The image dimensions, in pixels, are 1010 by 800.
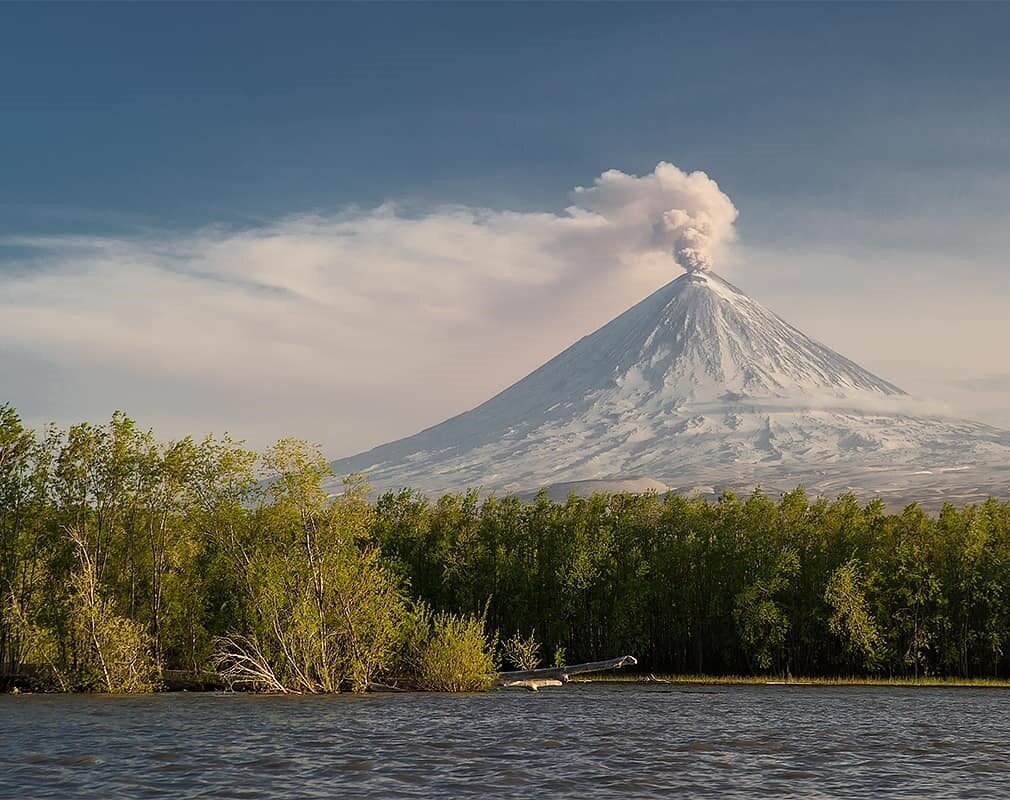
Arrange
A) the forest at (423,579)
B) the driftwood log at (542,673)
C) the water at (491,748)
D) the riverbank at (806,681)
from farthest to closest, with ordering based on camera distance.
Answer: the riverbank at (806,681), the driftwood log at (542,673), the forest at (423,579), the water at (491,748)

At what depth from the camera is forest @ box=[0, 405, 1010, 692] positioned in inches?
2020

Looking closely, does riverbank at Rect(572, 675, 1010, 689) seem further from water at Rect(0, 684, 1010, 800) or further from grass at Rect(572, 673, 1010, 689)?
water at Rect(0, 684, 1010, 800)

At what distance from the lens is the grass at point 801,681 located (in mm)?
66500

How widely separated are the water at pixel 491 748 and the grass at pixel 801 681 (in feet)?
53.8

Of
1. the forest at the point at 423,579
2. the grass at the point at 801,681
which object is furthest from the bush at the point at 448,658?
the grass at the point at 801,681

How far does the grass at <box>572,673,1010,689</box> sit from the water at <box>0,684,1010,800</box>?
1639 centimetres

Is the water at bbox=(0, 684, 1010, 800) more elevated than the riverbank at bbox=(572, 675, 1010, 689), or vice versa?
the water at bbox=(0, 684, 1010, 800)

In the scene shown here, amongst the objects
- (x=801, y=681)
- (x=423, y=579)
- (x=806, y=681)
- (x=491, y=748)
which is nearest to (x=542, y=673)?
(x=801, y=681)

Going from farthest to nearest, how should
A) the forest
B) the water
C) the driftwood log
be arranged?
the driftwood log
the forest
the water

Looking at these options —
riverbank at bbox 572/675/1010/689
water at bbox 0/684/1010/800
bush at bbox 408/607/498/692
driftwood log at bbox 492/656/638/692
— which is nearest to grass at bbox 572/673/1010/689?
riverbank at bbox 572/675/1010/689

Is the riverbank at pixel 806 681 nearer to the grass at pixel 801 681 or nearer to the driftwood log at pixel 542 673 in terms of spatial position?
the grass at pixel 801 681

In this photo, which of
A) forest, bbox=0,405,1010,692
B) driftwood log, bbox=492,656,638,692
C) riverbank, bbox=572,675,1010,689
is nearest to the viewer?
forest, bbox=0,405,1010,692

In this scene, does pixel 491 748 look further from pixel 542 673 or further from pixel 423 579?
pixel 423 579

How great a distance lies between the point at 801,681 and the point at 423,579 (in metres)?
Result: 28.2
